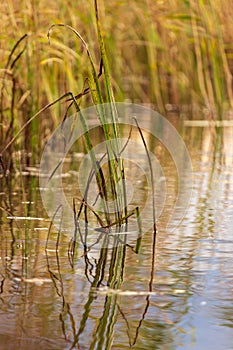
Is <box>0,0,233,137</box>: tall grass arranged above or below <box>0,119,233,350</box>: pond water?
above

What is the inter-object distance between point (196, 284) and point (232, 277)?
0.35 ft

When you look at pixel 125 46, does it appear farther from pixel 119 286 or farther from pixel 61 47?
pixel 119 286

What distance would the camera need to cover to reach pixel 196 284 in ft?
7.00

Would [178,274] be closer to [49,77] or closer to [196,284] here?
[196,284]

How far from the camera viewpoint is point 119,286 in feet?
6.95

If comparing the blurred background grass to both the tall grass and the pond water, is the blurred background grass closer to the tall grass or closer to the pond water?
the tall grass

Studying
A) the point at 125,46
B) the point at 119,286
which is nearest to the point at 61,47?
the point at 119,286

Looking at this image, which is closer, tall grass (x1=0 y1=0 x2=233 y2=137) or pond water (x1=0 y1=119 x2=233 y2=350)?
pond water (x1=0 y1=119 x2=233 y2=350)

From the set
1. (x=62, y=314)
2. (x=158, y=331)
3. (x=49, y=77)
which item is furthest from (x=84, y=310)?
(x=49, y=77)

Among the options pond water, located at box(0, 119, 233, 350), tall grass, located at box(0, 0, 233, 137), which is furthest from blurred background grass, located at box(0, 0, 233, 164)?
pond water, located at box(0, 119, 233, 350)

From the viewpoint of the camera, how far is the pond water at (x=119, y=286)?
5.75 feet

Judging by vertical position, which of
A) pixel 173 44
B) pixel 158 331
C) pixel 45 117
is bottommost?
pixel 158 331

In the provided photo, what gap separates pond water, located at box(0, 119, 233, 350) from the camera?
1.75 metres

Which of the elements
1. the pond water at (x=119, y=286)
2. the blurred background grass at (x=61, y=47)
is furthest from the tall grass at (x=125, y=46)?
the pond water at (x=119, y=286)
